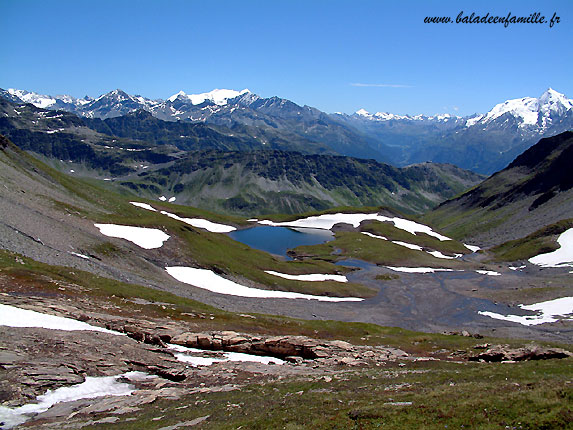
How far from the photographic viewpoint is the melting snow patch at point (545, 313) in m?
84.1

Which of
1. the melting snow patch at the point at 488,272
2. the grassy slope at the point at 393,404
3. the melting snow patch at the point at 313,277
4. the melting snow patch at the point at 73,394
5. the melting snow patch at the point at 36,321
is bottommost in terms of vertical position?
the melting snow patch at the point at 73,394

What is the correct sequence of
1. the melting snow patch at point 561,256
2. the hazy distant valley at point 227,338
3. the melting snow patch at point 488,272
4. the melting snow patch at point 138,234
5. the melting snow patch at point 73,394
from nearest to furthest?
the melting snow patch at point 73,394
the hazy distant valley at point 227,338
the melting snow patch at point 138,234
the melting snow patch at point 488,272
the melting snow patch at point 561,256

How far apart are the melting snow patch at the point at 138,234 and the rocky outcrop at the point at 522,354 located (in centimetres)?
6708

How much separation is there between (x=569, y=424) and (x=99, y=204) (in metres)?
137

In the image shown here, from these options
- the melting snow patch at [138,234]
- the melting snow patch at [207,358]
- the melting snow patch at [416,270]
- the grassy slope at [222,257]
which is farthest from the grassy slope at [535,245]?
the melting snow patch at [207,358]

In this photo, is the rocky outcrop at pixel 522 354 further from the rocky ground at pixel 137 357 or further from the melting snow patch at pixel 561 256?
the melting snow patch at pixel 561 256

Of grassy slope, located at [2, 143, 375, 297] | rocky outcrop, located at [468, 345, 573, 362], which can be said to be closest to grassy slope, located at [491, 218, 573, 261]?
grassy slope, located at [2, 143, 375, 297]

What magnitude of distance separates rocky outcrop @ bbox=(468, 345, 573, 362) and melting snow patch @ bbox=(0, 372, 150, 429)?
31.5m

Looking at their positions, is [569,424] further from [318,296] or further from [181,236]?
[181,236]

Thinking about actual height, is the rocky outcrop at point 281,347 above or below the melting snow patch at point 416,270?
below

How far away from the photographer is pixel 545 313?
88688mm

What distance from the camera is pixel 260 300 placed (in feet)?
259

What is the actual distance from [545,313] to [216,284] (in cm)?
6870

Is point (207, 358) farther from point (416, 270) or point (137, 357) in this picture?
point (416, 270)
